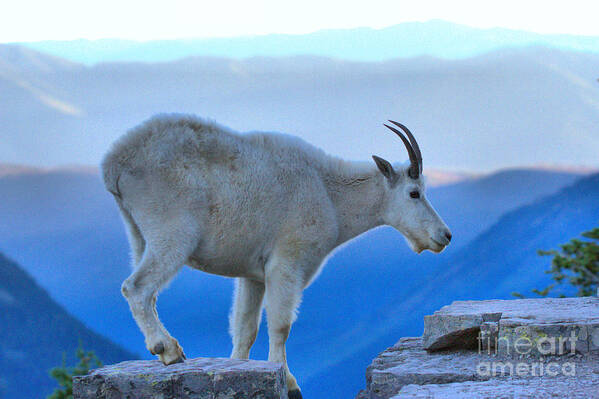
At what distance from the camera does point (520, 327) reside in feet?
15.7

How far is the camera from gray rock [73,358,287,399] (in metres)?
4.38

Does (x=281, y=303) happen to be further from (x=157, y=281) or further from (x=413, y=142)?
(x=413, y=142)

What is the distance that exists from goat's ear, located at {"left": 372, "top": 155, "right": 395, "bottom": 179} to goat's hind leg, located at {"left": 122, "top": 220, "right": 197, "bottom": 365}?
5.27 ft

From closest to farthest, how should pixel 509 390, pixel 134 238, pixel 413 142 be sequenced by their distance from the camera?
pixel 509 390 → pixel 134 238 → pixel 413 142

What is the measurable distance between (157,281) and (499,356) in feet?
7.39

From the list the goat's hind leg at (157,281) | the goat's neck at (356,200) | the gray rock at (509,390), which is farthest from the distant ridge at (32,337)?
the gray rock at (509,390)

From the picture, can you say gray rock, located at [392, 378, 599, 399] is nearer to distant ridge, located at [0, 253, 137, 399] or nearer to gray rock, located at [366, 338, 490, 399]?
gray rock, located at [366, 338, 490, 399]

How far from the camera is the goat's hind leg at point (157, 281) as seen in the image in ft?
15.5

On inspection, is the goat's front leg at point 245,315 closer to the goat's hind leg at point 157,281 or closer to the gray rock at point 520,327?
the goat's hind leg at point 157,281

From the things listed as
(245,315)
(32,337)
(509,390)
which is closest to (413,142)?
(245,315)

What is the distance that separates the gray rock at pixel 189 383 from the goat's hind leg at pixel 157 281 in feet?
0.50

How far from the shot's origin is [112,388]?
453 centimetres

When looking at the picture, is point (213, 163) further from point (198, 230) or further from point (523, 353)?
point (523, 353)

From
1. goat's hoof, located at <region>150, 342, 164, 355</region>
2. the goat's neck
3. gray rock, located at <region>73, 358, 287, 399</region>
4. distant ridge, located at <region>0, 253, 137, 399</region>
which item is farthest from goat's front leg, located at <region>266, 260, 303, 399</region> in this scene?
distant ridge, located at <region>0, 253, 137, 399</region>
